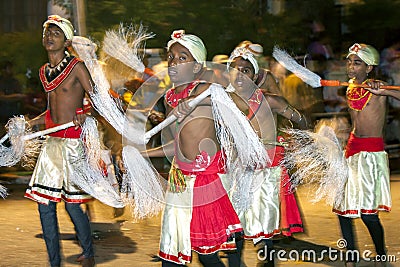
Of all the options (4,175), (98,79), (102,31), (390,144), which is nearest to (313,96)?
(390,144)

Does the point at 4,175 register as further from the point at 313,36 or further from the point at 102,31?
the point at 313,36

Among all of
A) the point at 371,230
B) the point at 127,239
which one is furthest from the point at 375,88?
the point at 127,239

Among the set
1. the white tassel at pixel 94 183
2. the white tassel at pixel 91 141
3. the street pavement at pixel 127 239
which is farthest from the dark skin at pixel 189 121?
the street pavement at pixel 127 239

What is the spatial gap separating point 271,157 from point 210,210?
1325 mm

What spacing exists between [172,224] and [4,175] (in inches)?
331

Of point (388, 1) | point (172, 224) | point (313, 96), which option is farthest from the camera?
point (388, 1)

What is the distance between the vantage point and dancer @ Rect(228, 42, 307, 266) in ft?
22.7

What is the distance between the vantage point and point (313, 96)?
44.3 ft

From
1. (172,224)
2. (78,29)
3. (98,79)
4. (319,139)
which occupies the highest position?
(78,29)

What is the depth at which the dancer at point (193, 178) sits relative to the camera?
19.0ft

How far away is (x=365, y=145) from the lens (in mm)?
7402

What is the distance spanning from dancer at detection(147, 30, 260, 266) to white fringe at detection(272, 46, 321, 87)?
169cm

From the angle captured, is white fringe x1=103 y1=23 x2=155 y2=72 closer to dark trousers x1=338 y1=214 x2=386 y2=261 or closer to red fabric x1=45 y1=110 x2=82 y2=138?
red fabric x1=45 y1=110 x2=82 y2=138

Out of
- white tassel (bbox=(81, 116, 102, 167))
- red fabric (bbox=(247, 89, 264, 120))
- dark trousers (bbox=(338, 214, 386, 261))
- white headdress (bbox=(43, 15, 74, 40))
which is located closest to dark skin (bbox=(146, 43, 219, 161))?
red fabric (bbox=(247, 89, 264, 120))
